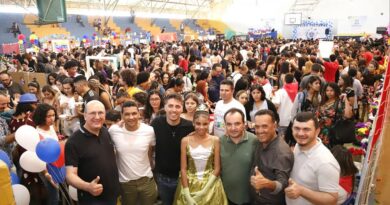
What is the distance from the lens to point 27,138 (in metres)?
2.74

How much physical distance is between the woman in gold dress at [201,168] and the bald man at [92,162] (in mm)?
562

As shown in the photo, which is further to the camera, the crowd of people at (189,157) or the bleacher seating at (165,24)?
the bleacher seating at (165,24)

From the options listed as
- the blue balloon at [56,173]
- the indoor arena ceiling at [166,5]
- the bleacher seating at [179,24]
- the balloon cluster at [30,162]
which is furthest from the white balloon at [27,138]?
the bleacher seating at [179,24]

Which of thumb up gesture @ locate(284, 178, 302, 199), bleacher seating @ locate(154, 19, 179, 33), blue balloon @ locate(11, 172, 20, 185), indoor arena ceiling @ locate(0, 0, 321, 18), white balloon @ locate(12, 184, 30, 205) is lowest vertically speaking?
white balloon @ locate(12, 184, 30, 205)

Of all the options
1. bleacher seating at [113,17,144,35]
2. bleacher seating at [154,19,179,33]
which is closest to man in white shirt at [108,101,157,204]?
bleacher seating at [113,17,144,35]

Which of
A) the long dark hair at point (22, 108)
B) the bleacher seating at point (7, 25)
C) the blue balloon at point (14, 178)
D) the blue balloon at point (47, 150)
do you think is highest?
the bleacher seating at point (7, 25)

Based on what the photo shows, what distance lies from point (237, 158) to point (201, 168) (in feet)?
1.04

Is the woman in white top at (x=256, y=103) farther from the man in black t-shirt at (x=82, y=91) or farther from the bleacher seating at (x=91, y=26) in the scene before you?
Answer: the bleacher seating at (x=91, y=26)

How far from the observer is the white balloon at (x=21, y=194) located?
8.58ft

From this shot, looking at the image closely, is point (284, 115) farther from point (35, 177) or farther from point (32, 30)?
point (32, 30)

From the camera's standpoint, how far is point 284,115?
14.3ft

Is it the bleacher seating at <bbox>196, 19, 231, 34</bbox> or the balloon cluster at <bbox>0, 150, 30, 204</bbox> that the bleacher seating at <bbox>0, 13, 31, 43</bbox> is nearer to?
the balloon cluster at <bbox>0, 150, 30, 204</bbox>

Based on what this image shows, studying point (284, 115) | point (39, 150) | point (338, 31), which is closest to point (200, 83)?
point (284, 115)

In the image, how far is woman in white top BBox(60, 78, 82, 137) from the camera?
3.96m
